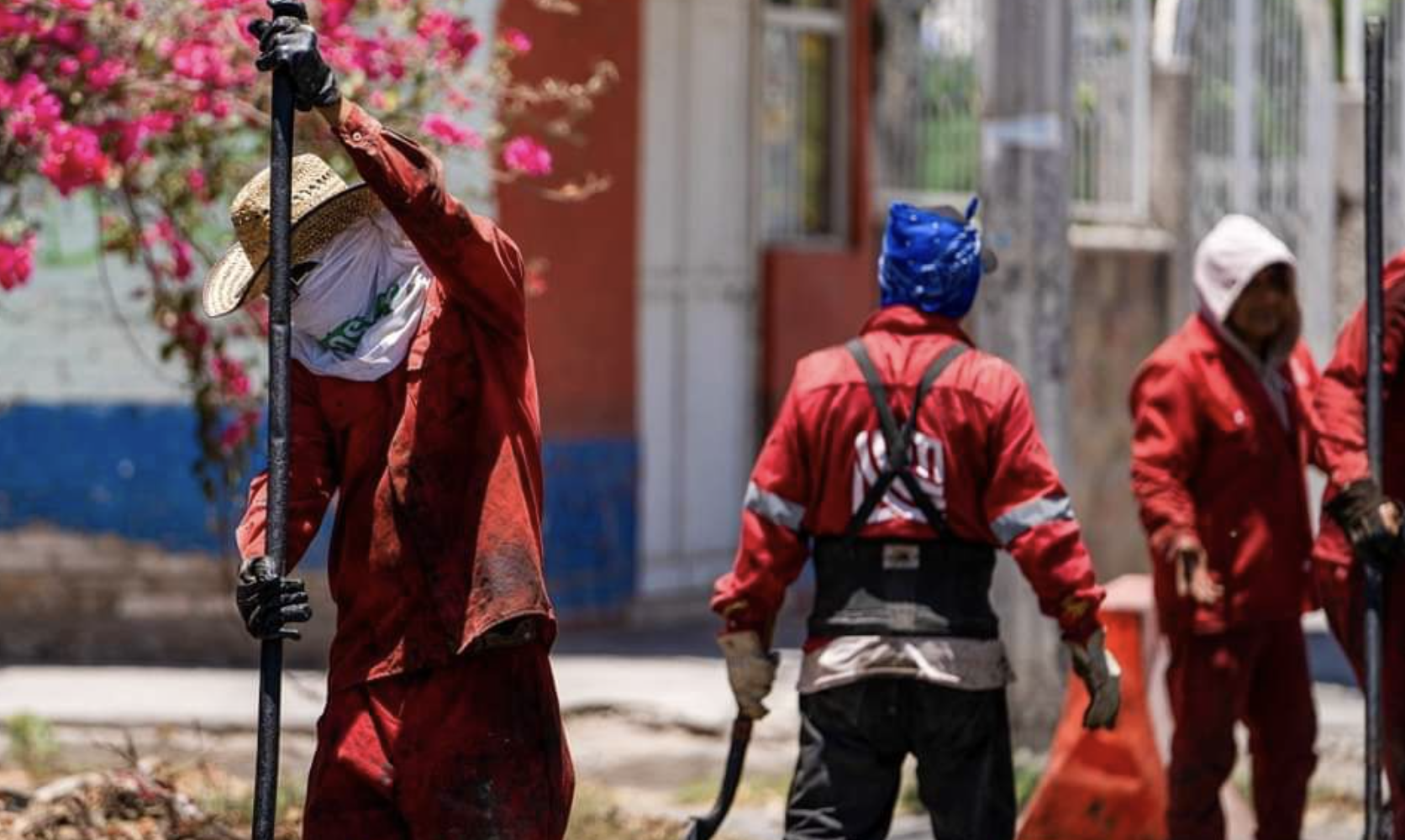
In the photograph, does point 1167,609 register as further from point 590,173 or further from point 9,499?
point 9,499

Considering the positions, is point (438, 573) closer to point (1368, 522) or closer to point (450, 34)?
point (1368, 522)

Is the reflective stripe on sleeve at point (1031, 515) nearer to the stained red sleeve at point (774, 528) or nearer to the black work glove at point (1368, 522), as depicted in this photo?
the stained red sleeve at point (774, 528)

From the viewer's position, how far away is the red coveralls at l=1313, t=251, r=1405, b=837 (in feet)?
22.4

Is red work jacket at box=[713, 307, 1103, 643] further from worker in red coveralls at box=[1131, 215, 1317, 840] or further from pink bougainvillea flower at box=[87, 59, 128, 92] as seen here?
pink bougainvillea flower at box=[87, 59, 128, 92]

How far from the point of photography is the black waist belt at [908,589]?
6.12 meters

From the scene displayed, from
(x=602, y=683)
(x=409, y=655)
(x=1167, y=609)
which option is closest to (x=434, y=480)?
(x=409, y=655)

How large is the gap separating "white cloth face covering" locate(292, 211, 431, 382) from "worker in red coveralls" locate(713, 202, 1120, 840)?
1332 mm

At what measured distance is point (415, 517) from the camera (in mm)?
5078

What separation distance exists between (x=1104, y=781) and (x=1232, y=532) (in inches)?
33.1

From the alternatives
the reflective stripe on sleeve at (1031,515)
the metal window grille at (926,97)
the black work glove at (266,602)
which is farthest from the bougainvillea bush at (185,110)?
the metal window grille at (926,97)

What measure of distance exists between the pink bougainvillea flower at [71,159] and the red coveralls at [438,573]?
182cm

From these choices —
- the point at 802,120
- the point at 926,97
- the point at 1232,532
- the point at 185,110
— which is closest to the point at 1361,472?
the point at 1232,532

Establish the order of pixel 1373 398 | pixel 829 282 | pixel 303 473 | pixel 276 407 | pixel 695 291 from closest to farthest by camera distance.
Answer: pixel 276 407
pixel 303 473
pixel 1373 398
pixel 695 291
pixel 829 282

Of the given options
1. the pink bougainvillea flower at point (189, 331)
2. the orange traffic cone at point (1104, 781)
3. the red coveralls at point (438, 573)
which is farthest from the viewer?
the pink bougainvillea flower at point (189, 331)
